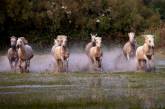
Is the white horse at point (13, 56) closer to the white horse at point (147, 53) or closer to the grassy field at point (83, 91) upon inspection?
the grassy field at point (83, 91)

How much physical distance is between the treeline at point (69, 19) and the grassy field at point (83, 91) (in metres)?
26.4

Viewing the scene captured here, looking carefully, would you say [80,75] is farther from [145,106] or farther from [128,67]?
[145,106]

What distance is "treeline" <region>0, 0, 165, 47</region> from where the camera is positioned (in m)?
60.2

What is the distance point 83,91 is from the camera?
24.3m

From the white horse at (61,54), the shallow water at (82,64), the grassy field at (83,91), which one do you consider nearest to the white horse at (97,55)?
the shallow water at (82,64)

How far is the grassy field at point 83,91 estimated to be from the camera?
19734mm

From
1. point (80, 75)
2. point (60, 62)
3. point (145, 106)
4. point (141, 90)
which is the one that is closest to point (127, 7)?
point (60, 62)

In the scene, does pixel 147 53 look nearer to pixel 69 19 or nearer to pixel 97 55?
pixel 97 55

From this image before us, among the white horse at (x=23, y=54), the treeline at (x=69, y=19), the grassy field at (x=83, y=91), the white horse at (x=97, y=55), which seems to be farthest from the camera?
the treeline at (x=69, y=19)

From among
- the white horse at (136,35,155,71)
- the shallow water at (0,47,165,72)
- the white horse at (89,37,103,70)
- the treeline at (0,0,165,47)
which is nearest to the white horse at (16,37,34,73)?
the shallow water at (0,47,165,72)

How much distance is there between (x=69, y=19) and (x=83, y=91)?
3887 centimetres

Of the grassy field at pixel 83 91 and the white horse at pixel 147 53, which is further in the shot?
the white horse at pixel 147 53

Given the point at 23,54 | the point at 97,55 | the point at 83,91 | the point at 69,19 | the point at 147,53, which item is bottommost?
the point at 83,91

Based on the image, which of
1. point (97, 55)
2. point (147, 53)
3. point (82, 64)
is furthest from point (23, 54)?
point (147, 53)
